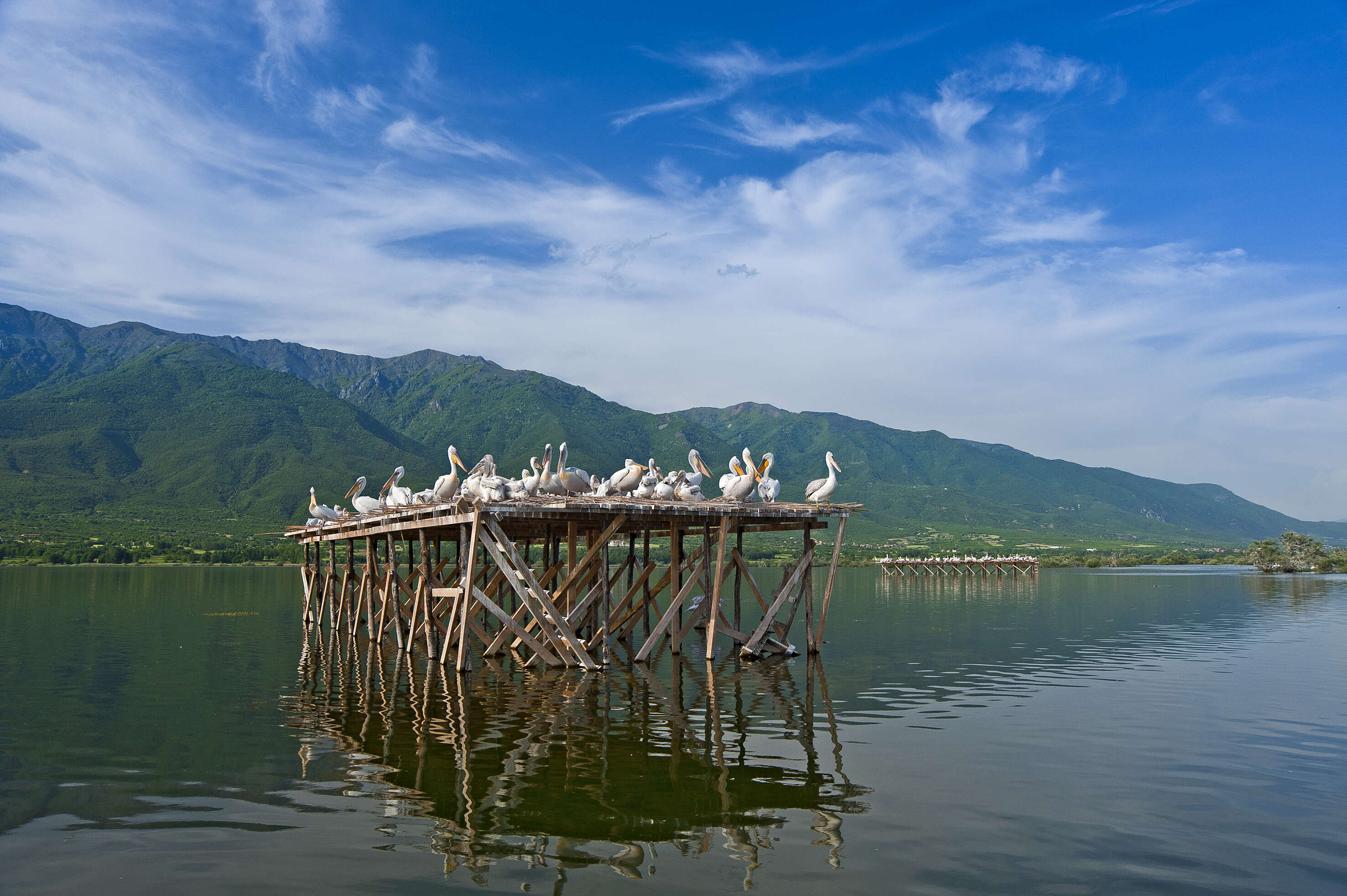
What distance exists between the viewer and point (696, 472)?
89.6 feet

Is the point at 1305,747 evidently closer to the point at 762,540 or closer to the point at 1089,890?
the point at 1089,890

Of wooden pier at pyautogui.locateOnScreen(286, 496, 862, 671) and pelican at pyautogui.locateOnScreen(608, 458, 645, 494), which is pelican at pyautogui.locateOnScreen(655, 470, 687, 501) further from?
wooden pier at pyautogui.locateOnScreen(286, 496, 862, 671)

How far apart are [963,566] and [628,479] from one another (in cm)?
9400

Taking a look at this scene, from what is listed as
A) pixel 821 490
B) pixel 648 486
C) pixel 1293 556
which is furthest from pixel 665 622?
pixel 1293 556

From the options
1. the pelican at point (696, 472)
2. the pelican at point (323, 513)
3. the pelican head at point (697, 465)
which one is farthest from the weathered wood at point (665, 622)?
the pelican at point (323, 513)

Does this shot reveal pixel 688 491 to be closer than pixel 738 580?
Yes

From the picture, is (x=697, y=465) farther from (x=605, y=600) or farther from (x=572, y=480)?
(x=605, y=600)

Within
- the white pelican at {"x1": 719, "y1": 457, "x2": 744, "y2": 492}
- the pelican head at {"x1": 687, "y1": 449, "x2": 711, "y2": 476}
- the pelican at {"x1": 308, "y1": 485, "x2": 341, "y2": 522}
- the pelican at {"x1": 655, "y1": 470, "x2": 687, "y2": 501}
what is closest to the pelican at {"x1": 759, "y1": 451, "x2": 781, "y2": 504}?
the white pelican at {"x1": 719, "y1": 457, "x2": 744, "y2": 492}

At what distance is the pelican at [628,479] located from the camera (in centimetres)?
2581

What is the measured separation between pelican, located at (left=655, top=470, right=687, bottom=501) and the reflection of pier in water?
4.85 meters

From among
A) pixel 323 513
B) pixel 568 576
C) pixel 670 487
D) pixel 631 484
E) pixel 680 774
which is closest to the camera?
pixel 680 774

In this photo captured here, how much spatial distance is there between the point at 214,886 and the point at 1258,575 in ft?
363

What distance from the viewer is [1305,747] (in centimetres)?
1575

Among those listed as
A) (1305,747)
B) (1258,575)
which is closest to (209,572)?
(1305,747)
